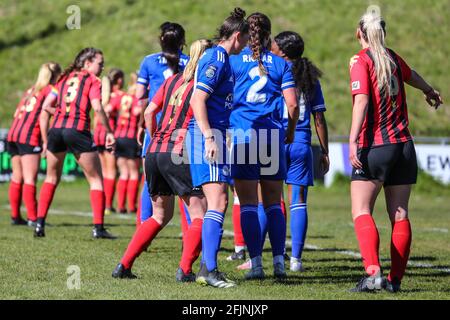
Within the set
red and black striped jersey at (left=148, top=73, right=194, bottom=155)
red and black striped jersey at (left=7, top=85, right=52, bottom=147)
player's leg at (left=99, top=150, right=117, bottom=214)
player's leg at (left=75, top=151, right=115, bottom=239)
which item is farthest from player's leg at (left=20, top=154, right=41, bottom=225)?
red and black striped jersey at (left=148, top=73, right=194, bottom=155)

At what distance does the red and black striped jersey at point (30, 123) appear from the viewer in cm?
1327

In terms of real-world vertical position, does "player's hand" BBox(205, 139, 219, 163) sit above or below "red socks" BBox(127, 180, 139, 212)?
above

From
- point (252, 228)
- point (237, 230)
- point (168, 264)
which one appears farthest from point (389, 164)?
point (237, 230)

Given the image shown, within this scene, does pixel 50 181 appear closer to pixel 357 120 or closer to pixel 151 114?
pixel 151 114

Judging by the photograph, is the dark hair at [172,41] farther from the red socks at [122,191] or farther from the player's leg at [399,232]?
the red socks at [122,191]

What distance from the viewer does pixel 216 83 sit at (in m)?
7.20

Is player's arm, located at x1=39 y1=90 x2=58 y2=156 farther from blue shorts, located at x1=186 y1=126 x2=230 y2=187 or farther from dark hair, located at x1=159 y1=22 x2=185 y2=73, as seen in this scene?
blue shorts, located at x1=186 y1=126 x2=230 y2=187

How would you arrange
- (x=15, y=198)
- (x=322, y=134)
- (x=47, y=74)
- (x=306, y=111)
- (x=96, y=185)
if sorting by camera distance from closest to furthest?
(x=322, y=134)
(x=306, y=111)
(x=96, y=185)
(x=47, y=74)
(x=15, y=198)

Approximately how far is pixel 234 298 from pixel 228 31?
2102 millimetres

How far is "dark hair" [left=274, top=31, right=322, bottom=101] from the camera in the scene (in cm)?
890

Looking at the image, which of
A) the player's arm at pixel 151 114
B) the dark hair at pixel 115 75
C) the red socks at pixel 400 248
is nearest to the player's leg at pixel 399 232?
the red socks at pixel 400 248

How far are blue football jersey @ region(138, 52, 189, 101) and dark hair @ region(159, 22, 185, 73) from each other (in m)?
0.10

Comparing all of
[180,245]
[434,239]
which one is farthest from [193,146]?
[434,239]

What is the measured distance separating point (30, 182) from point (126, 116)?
3595mm
